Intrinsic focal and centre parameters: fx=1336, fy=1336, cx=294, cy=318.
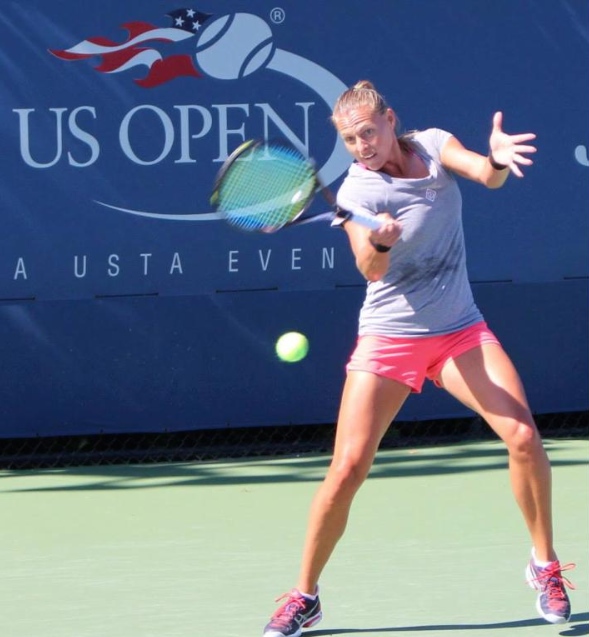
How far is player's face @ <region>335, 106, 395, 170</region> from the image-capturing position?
141 inches

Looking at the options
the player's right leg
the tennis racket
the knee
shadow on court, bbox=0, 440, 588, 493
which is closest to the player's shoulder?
the tennis racket

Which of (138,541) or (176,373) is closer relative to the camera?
(138,541)

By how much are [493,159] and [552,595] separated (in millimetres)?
1227

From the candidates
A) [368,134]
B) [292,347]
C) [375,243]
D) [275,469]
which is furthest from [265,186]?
[292,347]

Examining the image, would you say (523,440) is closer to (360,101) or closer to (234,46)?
(360,101)

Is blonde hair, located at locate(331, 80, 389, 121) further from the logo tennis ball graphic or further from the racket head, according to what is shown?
the logo tennis ball graphic

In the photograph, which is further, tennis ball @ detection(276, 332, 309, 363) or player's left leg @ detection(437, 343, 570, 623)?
tennis ball @ detection(276, 332, 309, 363)

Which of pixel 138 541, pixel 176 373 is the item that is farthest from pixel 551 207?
pixel 138 541

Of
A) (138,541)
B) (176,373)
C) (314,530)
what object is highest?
(176,373)

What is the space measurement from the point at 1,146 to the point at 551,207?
3.05m

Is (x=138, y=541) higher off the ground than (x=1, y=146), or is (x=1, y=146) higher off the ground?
(x=1, y=146)

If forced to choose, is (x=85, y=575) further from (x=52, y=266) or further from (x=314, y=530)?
(x=52, y=266)

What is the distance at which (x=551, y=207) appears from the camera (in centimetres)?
754

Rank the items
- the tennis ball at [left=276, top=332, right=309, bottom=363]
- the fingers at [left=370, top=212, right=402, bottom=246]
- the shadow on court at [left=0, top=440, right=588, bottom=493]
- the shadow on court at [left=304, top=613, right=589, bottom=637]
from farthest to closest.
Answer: the tennis ball at [left=276, top=332, right=309, bottom=363] < the shadow on court at [left=0, top=440, right=588, bottom=493] < the shadow on court at [left=304, top=613, right=589, bottom=637] < the fingers at [left=370, top=212, right=402, bottom=246]
